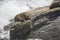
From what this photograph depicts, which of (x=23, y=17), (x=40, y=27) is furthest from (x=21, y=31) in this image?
(x=40, y=27)

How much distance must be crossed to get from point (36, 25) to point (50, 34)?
1.40 metres

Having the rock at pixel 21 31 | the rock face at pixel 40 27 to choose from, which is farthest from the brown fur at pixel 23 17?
the rock at pixel 21 31

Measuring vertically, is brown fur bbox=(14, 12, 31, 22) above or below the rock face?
above

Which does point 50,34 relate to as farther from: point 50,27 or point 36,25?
point 36,25

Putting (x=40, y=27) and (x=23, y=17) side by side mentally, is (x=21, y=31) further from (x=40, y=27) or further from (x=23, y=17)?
(x=40, y=27)

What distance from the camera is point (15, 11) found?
30562mm

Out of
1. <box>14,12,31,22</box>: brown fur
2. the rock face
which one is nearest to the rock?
the rock face

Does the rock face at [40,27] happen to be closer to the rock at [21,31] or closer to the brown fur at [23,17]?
the rock at [21,31]

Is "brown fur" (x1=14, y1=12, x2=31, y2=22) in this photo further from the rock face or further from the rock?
the rock

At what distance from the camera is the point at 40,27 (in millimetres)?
15125

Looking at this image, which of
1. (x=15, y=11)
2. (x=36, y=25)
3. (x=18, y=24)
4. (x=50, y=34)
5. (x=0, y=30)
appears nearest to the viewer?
(x=50, y=34)

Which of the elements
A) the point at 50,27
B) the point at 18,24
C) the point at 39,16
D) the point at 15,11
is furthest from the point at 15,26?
the point at 15,11

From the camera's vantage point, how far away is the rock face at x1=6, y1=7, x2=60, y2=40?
14326 millimetres

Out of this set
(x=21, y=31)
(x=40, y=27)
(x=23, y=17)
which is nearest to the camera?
(x=40, y=27)
